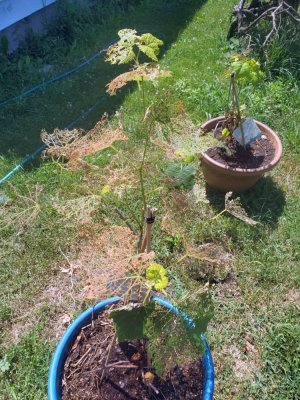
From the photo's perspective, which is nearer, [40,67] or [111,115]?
[111,115]

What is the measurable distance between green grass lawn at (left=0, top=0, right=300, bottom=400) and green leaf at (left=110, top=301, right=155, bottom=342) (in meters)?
0.41

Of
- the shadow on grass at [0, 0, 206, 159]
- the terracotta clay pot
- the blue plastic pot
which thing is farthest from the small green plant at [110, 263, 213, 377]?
the shadow on grass at [0, 0, 206, 159]

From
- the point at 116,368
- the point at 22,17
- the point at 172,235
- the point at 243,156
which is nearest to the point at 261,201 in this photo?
the point at 243,156

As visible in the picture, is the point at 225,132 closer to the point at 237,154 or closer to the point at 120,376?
the point at 237,154

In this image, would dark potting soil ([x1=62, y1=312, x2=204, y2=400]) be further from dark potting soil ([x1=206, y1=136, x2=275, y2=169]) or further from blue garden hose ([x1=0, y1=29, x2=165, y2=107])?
blue garden hose ([x1=0, y1=29, x2=165, y2=107])

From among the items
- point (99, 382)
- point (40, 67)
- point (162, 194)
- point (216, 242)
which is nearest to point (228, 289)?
point (216, 242)

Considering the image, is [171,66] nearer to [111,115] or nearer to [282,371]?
[111,115]

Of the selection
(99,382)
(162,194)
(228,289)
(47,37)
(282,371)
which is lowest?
(282,371)

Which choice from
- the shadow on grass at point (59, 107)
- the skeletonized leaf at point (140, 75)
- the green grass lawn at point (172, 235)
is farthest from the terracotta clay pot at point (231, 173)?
the skeletonized leaf at point (140, 75)

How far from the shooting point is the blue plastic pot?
1.70m

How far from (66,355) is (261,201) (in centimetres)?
193

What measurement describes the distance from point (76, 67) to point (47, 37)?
626 mm

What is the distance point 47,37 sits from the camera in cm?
479

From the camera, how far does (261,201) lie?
124 inches
